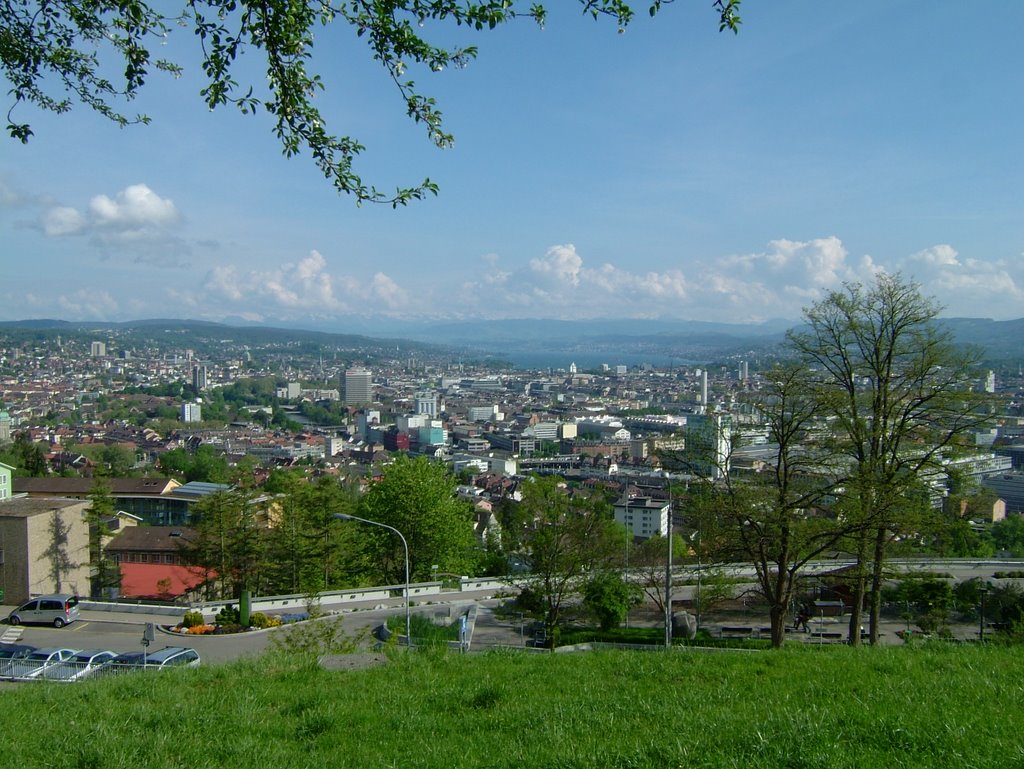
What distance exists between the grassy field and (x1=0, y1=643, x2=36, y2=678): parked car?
21.4 ft

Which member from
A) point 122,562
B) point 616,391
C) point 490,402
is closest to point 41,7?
point 122,562

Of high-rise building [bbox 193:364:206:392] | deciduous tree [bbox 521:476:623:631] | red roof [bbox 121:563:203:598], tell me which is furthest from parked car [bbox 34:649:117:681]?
high-rise building [bbox 193:364:206:392]

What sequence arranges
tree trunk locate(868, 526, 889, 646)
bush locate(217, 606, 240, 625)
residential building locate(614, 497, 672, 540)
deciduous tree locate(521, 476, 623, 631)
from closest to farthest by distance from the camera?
tree trunk locate(868, 526, 889, 646) → deciduous tree locate(521, 476, 623, 631) → bush locate(217, 606, 240, 625) → residential building locate(614, 497, 672, 540)

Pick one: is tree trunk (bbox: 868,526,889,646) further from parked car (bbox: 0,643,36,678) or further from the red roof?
the red roof

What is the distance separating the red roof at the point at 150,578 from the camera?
28.1m

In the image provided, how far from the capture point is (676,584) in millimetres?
24359

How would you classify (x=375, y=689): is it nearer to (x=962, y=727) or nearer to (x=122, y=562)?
(x=962, y=727)

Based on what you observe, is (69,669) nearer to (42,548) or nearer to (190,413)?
(42,548)

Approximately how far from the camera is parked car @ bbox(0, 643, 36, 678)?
12.6m

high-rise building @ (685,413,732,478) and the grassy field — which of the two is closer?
the grassy field

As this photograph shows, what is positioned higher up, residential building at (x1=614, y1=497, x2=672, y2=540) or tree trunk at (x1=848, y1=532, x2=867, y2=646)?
tree trunk at (x1=848, y1=532, x2=867, y2=646)

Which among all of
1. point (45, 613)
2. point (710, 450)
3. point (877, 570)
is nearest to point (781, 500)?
point (710, 450)

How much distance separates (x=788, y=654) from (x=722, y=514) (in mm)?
3464

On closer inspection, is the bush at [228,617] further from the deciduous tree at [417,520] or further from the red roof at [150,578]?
the red roof at [150,578]
